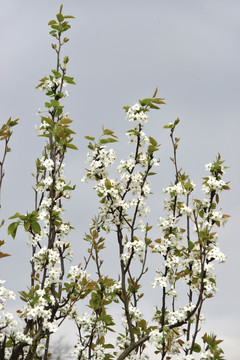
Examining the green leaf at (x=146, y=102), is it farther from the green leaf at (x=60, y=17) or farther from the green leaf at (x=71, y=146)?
the green leaf at (x=60, y=17)

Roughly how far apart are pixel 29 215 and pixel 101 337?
72.4 inches

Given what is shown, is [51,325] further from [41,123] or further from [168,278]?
[41,123]

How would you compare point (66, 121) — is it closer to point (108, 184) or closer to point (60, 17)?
point (108, 184)

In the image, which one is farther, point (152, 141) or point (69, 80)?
point (69, 80)

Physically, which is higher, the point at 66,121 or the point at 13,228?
the point at 66,121

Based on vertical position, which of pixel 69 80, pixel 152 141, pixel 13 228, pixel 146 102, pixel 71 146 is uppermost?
pixel 69 80

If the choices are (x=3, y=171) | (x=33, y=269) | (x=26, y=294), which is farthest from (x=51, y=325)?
(x=3, y=171)

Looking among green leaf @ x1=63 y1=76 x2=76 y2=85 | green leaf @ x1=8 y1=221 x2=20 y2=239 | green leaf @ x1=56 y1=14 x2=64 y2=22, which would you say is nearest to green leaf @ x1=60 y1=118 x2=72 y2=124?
green leaf @ x1=63 y1=76 x2=76 y2=85

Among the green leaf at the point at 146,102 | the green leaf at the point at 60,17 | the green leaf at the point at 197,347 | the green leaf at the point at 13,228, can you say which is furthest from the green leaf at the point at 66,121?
the green leaf at the point at 197,347

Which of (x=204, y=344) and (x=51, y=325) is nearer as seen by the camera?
(x=51, y=325)

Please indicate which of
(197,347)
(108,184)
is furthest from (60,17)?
(197,347)

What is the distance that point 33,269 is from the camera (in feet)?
16.9

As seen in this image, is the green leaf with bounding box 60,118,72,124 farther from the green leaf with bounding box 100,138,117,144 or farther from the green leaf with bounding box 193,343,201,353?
the green leaf with bounding box 193,343,201,353

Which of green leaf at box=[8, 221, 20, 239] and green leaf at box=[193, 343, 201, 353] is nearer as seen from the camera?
green leaf at box=[8, 221, 20, 239]
